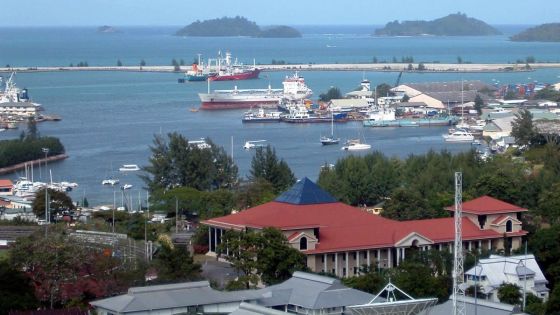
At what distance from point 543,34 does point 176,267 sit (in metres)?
66.1

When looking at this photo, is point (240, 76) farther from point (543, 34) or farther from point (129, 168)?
point (543, 34)

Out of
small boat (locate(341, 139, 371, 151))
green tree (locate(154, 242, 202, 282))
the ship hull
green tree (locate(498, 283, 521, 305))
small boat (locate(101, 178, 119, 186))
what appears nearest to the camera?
green tree (locate(498, 283, 521, 305))

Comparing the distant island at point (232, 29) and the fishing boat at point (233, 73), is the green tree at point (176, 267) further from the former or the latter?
the distant island at point (232, 29)

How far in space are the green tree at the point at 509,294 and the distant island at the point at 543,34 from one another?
6489 centimetres

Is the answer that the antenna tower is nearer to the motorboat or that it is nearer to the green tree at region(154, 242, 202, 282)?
the green tree at region(154, 242, 202, 282)

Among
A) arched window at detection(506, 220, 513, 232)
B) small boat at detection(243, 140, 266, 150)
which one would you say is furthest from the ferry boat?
arched window at detection(506, 220, 513, 232)

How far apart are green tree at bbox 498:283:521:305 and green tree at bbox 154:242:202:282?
1.87 m

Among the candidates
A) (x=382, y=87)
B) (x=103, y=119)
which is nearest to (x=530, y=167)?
(x=103, y=119)

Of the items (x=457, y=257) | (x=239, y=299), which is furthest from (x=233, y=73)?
(x=457, y=257)

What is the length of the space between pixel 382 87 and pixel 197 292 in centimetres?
2436

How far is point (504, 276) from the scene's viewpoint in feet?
26.2

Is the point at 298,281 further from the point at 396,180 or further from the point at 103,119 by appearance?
the point at 103,119

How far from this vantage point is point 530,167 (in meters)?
13.7

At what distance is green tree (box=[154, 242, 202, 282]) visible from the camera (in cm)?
803
